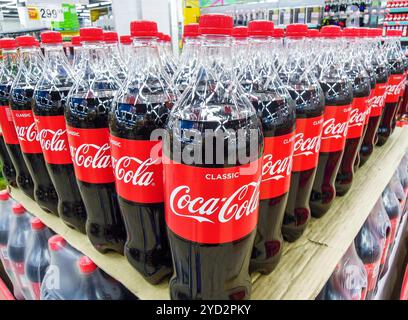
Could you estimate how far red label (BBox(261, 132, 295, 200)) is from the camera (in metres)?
0.67

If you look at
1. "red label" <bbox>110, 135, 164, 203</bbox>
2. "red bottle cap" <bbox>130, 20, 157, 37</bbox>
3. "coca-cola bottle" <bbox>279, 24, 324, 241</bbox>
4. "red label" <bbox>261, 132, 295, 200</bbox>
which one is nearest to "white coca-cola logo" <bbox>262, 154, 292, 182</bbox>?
"red label" <bbox>261, 132, 295, 200</bbox>

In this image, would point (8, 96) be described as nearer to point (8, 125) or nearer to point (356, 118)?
point (8, 125)

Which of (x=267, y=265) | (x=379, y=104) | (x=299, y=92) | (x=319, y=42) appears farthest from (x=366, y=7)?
(x=267, y=265)

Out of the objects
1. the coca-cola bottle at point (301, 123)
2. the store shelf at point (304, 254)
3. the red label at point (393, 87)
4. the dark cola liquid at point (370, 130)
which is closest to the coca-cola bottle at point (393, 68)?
the red label at point (393, 87)

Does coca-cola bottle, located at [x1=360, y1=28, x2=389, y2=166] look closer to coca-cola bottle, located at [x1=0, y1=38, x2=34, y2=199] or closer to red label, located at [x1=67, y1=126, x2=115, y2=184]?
red label, located at [x1=67, y1=126, x2=115, y2=184]

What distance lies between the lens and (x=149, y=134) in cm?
63

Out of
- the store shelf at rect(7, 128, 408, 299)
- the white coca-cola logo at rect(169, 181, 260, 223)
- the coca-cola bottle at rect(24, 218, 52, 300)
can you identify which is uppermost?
the white coca-cola logo at rect(169, 181, 260, 223)

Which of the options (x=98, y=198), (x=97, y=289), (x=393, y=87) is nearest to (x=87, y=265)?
(x=97, y=289)

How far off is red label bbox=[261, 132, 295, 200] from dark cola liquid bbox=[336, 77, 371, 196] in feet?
1.37

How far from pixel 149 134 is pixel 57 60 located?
449 millimetres

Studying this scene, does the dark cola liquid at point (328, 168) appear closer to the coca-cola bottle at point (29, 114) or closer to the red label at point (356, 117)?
the red label at point (356, 117)

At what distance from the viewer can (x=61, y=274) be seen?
41.5 inches
